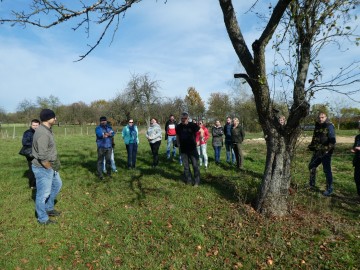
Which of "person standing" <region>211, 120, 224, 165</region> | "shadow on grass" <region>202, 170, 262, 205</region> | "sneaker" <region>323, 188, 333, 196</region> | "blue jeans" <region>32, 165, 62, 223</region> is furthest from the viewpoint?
"person standing" <region>211, 120, 224, 165</region>

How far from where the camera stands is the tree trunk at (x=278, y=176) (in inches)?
220

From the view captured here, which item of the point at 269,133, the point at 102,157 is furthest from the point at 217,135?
the point at 269,133

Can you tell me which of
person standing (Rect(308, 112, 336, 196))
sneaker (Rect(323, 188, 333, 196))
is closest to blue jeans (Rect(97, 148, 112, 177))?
person standing (Rect(308, 112, 336, 196))

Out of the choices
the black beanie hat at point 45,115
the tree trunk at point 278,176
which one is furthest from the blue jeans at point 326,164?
the black beanie hat at point 45,115

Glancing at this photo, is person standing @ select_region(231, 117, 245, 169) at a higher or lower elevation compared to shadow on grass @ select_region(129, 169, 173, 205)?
higher

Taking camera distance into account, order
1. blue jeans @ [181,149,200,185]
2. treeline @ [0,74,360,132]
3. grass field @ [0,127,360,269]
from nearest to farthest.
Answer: grass field @ [0,127,360,269] < blue jeans @ [181,149,200,185] < treeline @ [0,74,360,132]

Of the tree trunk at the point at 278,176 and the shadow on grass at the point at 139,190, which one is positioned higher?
the tree trunk at the point at 278,176

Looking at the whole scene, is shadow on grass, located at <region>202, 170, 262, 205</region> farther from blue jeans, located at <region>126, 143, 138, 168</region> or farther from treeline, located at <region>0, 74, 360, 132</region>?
treeline, located at <region>0, 74, 360, 132</region>

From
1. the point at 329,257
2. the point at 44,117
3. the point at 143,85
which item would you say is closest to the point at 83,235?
the point at 44,117

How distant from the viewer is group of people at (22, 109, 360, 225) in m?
5.52

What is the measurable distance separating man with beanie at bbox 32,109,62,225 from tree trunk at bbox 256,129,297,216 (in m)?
4.55

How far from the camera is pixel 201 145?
10.2 meters

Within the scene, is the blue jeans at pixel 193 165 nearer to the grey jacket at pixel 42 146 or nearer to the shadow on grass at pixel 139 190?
the shadow on grass at pixel 139 190

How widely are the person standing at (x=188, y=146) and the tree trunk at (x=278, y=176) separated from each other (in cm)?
251
